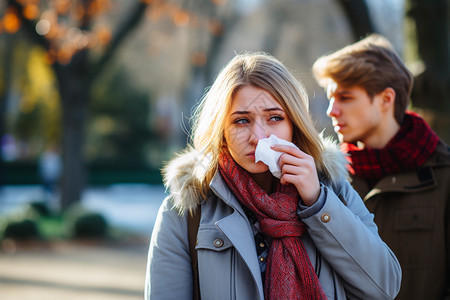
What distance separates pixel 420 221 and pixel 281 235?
104 cm

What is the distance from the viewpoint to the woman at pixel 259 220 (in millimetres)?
2117

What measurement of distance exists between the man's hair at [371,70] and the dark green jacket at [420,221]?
38cm

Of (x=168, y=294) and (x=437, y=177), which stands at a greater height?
(x=437, y=177)

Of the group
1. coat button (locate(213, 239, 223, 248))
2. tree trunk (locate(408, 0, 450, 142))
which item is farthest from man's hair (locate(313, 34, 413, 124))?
tree trunk (locate(408, 0, 450, 142))

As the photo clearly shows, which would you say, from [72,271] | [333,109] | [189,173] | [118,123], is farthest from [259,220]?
[118,123]

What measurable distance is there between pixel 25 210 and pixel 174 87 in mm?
28611

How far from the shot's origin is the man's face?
9.59 feet

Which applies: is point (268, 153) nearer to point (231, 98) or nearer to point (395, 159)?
point (231, 98)

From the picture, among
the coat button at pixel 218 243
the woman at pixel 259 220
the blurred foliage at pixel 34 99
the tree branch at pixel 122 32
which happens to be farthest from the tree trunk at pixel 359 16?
the blurred foliage at pixel 34 99

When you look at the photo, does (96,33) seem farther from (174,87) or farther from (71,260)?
(174,87)

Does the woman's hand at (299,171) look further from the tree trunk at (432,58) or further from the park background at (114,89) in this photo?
the tree trunk at (432,58)

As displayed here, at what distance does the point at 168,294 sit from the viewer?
2113 millimetres

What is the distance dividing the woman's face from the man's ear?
98 centimetres

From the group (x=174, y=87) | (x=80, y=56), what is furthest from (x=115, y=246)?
(x=174, y=87)
